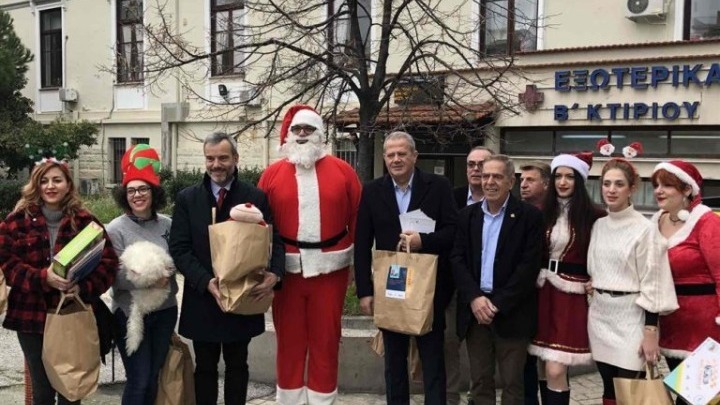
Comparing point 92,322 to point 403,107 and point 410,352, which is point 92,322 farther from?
point 403,107

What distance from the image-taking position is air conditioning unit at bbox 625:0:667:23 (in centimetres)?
1052

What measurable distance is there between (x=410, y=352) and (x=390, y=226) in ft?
3.30

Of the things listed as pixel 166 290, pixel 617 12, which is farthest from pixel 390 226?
pixel 617 12

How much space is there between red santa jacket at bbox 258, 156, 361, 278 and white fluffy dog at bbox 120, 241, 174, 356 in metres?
0.74

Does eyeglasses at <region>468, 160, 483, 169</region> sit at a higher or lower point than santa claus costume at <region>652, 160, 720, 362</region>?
higher

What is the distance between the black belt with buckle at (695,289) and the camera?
339 centimetres

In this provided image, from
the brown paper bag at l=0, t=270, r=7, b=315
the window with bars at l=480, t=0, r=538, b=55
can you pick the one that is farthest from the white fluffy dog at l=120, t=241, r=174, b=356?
the window with bars at l=480, t=0, r=538, b=55

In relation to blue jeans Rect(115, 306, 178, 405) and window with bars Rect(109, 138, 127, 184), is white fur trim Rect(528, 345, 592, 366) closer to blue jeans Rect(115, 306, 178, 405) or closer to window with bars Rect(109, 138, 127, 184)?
blue jeans Rect(115, 306, 178, 405)

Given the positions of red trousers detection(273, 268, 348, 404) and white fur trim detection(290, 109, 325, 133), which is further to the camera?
white fur trim detection(290, 109, 325, 133)

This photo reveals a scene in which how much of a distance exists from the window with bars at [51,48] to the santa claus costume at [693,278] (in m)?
19.4

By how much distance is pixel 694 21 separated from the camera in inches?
422

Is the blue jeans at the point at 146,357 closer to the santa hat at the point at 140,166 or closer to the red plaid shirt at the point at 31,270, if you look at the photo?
the red plaid shirt at the point at 31,270

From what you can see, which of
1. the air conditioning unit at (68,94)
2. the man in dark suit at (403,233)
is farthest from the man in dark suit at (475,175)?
the air conditioning unit at (68,94)

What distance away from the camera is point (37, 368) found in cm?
352
